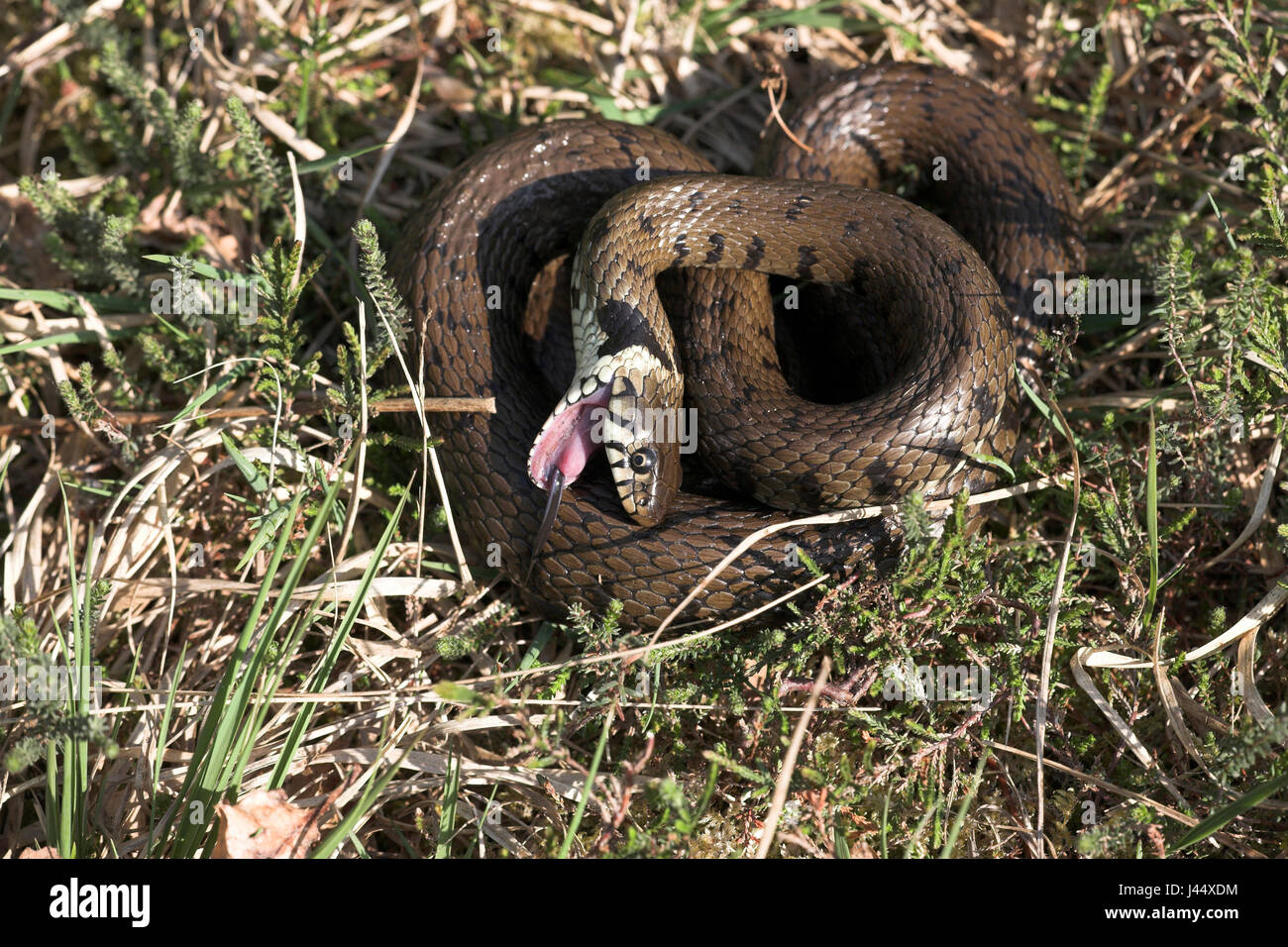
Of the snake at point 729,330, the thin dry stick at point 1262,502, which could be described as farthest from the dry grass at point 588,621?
the snake at point 729,330

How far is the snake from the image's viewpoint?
12.5 ft

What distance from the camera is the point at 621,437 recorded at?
152 inches

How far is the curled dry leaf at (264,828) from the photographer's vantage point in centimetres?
313

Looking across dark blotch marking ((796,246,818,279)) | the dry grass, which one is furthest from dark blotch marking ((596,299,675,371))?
the dry grass

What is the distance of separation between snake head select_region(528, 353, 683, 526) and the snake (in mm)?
12

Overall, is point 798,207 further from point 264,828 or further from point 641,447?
point 264,828

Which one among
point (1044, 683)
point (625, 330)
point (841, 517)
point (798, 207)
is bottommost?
point (1044, 683)

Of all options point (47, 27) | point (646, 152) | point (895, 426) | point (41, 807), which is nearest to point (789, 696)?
point (895, 426)

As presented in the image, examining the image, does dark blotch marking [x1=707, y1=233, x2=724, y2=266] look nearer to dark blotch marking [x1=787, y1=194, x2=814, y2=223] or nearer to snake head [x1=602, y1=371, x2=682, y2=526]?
dark blotch marking [x1=787, y1=194, x2=814, y2=223]

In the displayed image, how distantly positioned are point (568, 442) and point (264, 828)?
1810 mm

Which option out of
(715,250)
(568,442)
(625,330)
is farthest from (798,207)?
(568,442)

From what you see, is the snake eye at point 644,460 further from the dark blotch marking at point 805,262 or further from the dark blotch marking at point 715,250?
the dark blotch marking at point 805,262
